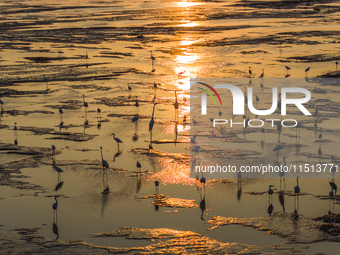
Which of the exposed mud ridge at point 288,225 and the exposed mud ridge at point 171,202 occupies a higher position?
the exposed mud ridge at point 171,202

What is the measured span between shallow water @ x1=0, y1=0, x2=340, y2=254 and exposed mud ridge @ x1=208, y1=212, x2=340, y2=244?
7cm

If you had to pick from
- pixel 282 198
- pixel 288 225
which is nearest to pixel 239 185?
pixel 282 198

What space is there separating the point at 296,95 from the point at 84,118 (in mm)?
6643

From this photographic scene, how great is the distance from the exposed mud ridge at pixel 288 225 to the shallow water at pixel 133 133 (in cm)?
7

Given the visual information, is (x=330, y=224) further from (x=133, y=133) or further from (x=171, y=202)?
(x=133, y=133)

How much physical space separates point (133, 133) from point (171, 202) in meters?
3.65

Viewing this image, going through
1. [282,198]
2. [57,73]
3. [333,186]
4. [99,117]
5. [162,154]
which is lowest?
[282,198]

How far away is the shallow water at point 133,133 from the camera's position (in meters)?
6.99

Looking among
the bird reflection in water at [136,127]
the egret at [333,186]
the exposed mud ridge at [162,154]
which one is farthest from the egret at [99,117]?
the egret at [333,186]

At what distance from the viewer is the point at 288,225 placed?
657cm

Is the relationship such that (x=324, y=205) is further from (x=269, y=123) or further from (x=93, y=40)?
(x=93, y=40)

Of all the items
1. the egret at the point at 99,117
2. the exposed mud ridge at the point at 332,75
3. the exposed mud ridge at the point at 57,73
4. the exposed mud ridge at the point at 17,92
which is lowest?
the egret at the point at 99,117

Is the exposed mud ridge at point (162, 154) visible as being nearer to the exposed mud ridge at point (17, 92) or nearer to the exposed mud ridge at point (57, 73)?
the exposed mud ridge at point (17, 92)

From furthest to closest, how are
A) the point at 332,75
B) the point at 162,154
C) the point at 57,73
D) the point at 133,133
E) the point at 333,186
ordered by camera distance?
1. the point at 57,73
2. the point at 332,75
3. the point at 133,133
4. the point at 162,154
5. the point at 333,186
